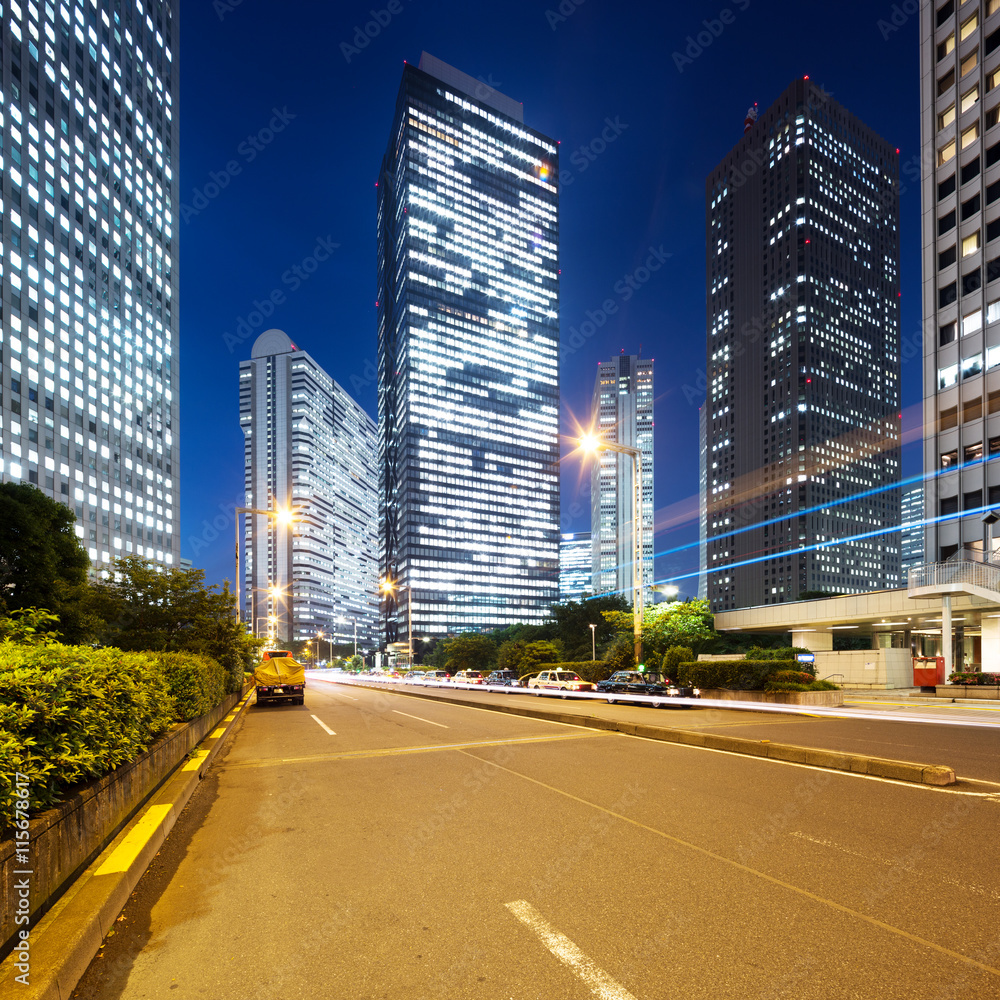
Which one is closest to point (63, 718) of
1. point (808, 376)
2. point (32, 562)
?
point (32, 562)

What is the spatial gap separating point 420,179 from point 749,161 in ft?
331

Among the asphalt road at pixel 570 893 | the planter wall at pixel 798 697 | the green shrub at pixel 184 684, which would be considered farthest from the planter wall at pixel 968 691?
the green shrub at pixel 184 684

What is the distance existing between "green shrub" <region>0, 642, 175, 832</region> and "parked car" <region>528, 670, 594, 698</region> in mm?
30135

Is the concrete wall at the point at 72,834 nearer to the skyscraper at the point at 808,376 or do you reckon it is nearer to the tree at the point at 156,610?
the tree at the point at 156,610

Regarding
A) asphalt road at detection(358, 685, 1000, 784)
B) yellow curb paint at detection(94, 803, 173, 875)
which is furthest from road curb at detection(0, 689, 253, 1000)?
asphalt road at detection(358, 685, 1000, 784)

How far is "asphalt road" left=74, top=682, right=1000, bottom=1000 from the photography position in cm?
393

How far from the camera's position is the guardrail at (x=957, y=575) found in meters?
37.3

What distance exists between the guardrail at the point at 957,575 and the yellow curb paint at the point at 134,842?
42156 mm

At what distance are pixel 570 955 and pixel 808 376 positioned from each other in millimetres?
195856

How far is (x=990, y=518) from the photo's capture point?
43250 mm

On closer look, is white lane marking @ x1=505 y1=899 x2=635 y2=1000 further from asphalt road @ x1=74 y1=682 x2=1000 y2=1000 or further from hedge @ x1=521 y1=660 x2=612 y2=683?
hedge @ x1=521 y1=660 x2=612 y2=683

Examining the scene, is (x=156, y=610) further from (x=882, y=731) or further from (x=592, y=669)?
(x=592, y=669)

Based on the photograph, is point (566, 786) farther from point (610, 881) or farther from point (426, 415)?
point (426, 415)

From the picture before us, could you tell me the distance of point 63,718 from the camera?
519 centimetres
